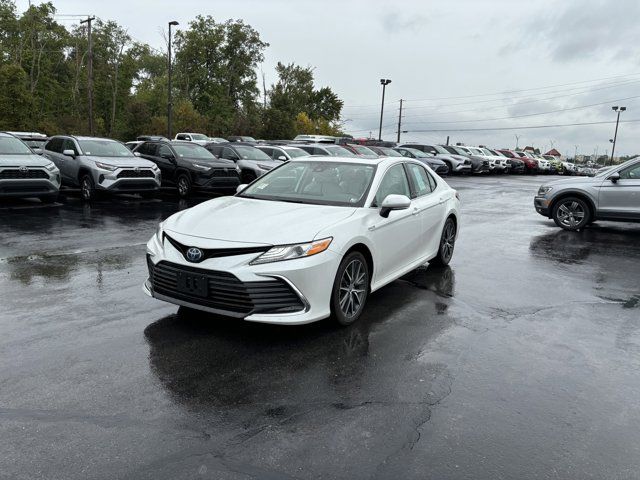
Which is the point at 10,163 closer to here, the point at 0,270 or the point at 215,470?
the point at 0,270

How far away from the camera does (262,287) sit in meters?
4.28

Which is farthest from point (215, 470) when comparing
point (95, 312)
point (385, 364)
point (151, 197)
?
point (151, 197)

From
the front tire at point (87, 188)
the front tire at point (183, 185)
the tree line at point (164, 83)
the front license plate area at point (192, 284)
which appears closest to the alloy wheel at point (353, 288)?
the front license plate area at point (192, 284)

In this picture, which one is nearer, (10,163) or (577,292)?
(577,292)

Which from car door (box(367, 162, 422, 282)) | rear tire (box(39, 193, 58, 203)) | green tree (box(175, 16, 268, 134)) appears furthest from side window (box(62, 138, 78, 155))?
green tree (box(175, 16, 268, 134))

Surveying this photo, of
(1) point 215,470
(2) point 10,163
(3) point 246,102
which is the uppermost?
(3) point 246,102

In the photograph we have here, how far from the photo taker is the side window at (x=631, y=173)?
10.9 m

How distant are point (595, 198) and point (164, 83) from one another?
225 ft

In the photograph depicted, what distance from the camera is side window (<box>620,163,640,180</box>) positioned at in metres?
10.9

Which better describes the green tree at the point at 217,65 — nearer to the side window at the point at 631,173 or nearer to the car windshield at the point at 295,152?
the car windshield at the point at 295,152

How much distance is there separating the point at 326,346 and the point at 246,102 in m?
69.4

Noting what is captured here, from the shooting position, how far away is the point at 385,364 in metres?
4.25

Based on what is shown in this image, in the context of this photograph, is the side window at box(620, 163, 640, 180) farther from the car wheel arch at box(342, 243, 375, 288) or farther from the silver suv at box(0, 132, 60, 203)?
the silver suv at box(0, 132, 60, 203)

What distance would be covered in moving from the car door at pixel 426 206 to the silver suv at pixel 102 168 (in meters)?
9.08
